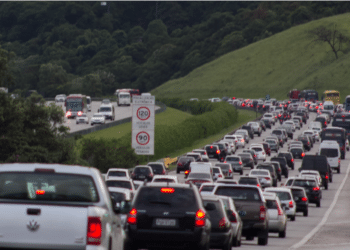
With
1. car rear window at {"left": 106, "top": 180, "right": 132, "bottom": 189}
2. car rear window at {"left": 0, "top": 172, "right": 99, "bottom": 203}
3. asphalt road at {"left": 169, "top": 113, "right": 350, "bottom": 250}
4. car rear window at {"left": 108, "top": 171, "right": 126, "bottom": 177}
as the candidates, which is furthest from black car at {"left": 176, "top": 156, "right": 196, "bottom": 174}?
car rear window at {"left": 0, "top": 172, "right": 99, "bottom": 203}

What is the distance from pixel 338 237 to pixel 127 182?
9328 millimetres

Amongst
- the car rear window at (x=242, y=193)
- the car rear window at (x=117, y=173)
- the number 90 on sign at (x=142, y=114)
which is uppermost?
the number 90 on sign at (x=142, y=114)

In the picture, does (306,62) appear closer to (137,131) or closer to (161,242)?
(137,131)

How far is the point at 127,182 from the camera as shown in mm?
30297

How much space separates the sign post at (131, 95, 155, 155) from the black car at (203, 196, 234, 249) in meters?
17.8

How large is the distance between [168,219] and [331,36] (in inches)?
7008

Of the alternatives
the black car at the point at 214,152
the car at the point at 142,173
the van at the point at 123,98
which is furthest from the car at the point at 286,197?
the van at the point at 123,98

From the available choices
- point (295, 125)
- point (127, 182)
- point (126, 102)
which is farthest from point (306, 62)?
point (127, 182)

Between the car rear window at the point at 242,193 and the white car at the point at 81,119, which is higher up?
the car rear window at the point at 242,193

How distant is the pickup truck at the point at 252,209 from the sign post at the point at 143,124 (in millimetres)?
14600

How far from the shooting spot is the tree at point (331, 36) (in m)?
184

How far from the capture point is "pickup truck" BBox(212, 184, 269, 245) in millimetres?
19234

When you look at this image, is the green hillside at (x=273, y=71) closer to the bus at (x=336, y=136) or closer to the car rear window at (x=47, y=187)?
the bus at (x=336, y=136)

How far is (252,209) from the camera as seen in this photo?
1931 cm
